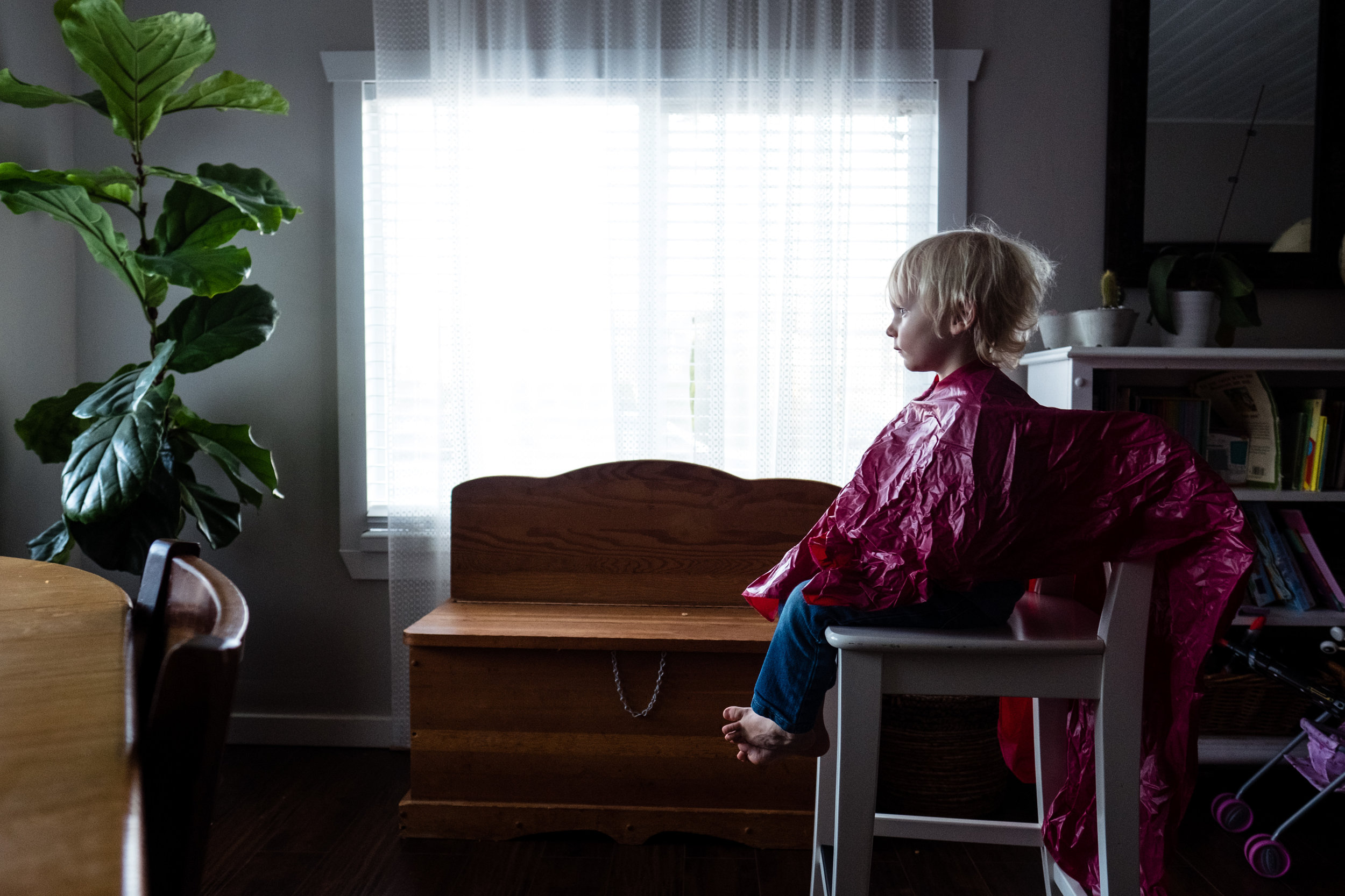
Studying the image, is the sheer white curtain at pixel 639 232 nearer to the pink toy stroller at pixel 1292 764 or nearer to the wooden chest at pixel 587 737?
the wooden chest at pixel 587 737

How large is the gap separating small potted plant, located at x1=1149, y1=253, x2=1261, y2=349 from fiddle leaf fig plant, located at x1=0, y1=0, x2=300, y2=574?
2.14 m

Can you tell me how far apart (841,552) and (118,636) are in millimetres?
870

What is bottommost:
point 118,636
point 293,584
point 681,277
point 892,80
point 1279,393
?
point 293,584

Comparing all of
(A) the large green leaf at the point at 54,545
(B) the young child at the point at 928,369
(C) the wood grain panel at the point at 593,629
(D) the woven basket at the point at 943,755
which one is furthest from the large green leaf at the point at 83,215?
(D) the woven basket at the point at 943,755

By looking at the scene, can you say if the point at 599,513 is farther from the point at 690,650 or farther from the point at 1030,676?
the point at 1030,676

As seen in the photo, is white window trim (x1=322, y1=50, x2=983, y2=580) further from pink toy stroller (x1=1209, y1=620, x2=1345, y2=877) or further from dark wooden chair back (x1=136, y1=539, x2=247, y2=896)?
dark wooden chair back (x1=136, y1=539, x2=247, y2=896)

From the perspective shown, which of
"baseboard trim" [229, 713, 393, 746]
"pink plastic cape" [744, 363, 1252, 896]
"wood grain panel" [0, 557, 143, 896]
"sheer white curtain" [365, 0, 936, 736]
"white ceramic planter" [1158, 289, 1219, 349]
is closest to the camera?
"wood grain panel" [0, 557, 143, 896]

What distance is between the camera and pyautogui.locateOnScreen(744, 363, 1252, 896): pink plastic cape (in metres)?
1.08

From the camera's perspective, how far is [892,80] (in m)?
2.34

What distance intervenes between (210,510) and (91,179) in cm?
80

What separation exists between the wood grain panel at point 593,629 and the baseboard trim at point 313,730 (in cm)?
62

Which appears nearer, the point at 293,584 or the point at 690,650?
the point at 690,650

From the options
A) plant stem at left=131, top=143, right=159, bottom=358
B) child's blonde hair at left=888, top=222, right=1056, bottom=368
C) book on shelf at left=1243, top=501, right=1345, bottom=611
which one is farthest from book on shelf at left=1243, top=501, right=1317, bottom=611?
plant stem at left=131, top=143, right=159, bottom=358

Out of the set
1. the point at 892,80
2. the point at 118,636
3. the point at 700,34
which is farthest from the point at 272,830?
the point at 892,80
